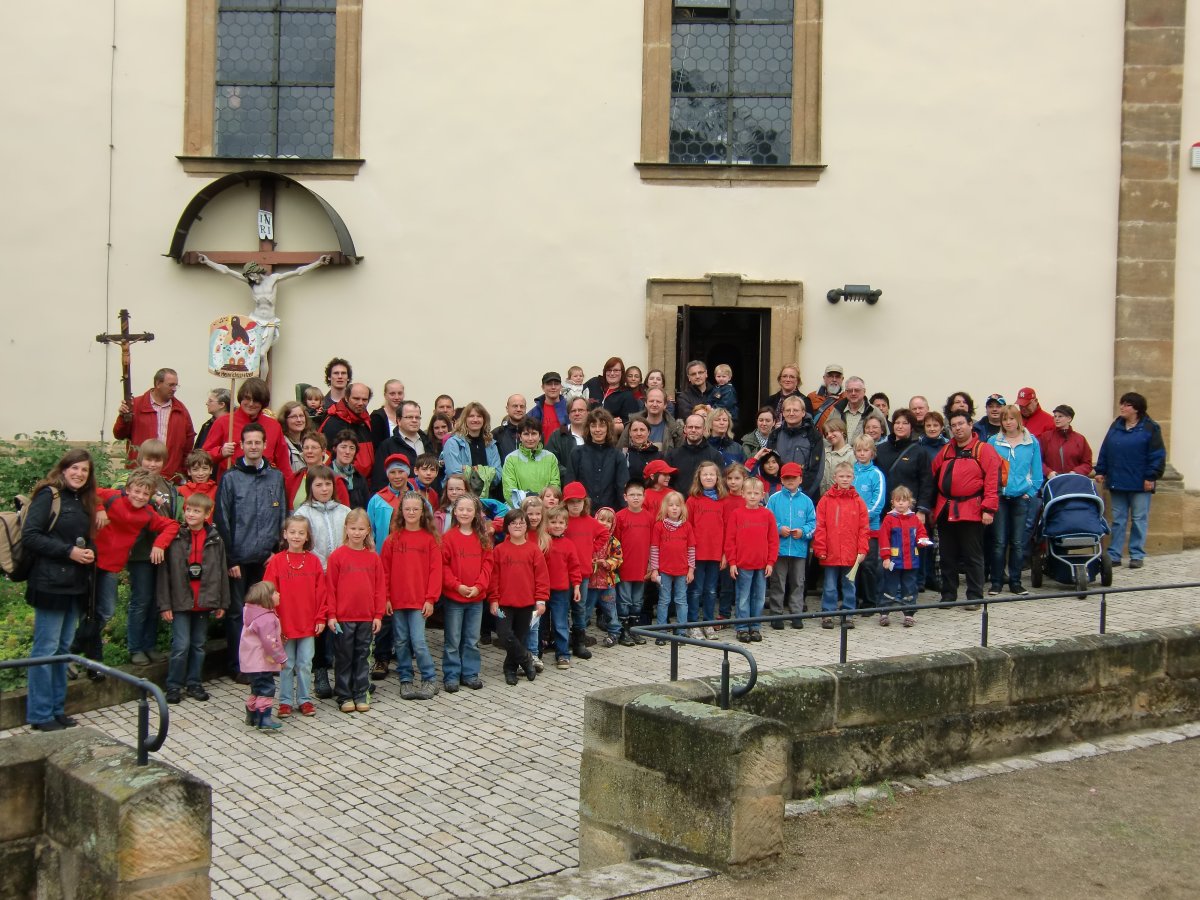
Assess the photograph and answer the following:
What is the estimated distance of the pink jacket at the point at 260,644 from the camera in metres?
8.63

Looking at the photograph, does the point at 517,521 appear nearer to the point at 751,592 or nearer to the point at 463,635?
the point at 463,635

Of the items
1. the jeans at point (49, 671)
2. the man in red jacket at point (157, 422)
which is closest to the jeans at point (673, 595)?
the man in red jacket at point (157, 422)

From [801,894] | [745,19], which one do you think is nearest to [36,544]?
[801,894]

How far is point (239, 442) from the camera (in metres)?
10.8

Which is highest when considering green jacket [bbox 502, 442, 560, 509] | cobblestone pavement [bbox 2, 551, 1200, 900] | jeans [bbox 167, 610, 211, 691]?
green jacket [bbox 502, 442, 560, 509]

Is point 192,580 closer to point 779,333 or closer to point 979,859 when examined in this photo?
point 979,859

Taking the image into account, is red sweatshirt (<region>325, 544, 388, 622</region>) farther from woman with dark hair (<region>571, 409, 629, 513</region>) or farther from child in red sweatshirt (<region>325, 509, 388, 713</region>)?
woman with dark hair (<region>571, 409, 629, 513</region>)

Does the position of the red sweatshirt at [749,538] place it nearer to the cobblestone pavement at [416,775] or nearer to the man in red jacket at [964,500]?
the cobblestone pavement at [416,775]

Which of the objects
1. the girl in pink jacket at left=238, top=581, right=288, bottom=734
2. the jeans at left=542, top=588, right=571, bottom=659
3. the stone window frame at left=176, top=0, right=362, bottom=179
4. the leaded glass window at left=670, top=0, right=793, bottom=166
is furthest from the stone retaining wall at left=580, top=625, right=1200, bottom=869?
the stone window frame at left=176, top=0, right=362, bottom=179

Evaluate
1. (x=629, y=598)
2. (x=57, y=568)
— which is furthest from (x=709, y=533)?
(x=57, y=568)

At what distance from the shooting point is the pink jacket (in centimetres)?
863

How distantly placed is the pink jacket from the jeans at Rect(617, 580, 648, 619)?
3224 millimetres

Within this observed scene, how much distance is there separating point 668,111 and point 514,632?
7.38 meters

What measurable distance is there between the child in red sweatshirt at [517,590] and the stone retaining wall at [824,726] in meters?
3.31
